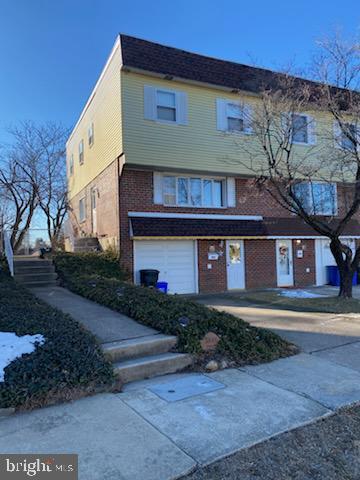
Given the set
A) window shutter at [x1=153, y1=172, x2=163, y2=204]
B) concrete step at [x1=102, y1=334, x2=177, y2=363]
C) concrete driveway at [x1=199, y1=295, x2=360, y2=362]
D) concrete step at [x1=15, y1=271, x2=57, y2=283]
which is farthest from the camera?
window shutter at [x1=153, y1=172, x2=163, y2=204]

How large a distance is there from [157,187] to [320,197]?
26.1ft

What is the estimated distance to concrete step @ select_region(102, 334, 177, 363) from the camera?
5.32 meters

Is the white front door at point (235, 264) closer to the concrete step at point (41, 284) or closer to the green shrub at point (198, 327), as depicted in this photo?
the concrete step at point (41, 284)

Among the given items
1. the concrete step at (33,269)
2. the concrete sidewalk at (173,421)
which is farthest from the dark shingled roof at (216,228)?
the concrete sidewalk at (173,421)

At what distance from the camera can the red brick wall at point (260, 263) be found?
51.4 feet

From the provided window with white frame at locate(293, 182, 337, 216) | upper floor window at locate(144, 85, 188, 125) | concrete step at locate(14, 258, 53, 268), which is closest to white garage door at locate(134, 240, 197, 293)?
concrete step at locate(14, 258, 53, 268)

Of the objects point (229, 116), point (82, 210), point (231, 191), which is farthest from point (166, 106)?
point (82, 210)

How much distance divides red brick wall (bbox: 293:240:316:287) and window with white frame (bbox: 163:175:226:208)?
426cm

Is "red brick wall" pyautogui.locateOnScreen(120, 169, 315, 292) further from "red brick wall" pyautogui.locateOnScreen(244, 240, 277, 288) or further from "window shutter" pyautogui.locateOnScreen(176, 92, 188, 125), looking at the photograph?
"window shutter" pyautogui.locateOnScreen(176, 92, 188, 125)

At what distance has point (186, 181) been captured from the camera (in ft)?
48.8

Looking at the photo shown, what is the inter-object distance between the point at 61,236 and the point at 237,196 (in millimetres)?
11444

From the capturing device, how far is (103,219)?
1545 cm

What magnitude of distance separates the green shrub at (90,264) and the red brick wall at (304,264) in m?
8.00

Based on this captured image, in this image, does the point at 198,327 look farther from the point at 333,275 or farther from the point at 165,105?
the point at 333,275
